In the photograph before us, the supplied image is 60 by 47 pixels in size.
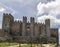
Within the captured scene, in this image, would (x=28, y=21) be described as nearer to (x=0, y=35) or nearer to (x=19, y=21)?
(x=19, y=21)

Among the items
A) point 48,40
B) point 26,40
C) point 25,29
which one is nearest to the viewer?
point 26,40

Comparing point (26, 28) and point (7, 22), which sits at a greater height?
point (7, 22)

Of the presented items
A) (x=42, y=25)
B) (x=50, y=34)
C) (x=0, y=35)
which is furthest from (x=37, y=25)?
(x=0, y=35)

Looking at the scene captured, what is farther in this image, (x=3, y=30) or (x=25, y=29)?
(x=25, y=29)

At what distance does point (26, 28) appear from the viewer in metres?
79.3

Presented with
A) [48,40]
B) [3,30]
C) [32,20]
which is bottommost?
[48,40]

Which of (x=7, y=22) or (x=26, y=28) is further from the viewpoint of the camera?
(x=26, y=28)

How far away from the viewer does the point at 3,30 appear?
7412 cm

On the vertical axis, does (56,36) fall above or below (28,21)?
below

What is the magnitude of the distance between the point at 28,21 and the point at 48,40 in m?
15.0

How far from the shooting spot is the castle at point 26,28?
78.4 meters

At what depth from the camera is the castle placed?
78.4 metres

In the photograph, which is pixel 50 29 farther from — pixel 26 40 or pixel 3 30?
pixel 3 30

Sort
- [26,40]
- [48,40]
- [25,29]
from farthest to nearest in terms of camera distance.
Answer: [25,29] < [48,40] < [26,40]
